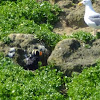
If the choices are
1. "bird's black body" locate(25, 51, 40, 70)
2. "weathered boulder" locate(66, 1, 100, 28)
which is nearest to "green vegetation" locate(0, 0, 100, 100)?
"bird's black body" locate(25, 51, 40, 70)

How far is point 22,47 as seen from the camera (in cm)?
935

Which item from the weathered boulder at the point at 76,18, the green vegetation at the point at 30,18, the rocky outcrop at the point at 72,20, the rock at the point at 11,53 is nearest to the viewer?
the rock at the point at 11,53

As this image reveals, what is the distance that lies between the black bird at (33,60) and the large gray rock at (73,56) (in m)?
0.30

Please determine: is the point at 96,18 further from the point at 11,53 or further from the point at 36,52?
the point at 11,53

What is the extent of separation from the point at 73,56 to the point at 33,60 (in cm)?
90

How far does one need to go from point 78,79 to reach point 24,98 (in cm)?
138

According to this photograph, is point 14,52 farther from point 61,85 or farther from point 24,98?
point 24,98

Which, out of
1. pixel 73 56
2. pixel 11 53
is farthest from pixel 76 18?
pixel 11 53

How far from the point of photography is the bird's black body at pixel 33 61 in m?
9.17

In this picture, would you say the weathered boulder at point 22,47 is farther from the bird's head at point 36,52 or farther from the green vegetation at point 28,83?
the green vegetation at point 28,83

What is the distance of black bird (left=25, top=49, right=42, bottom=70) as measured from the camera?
9.17 m

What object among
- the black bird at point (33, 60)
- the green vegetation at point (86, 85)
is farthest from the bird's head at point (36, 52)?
the green vegetation at point (86, 85)

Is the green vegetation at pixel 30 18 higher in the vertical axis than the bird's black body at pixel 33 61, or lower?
higher

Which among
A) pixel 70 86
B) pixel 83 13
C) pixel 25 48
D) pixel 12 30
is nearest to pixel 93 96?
pixel 70 86
